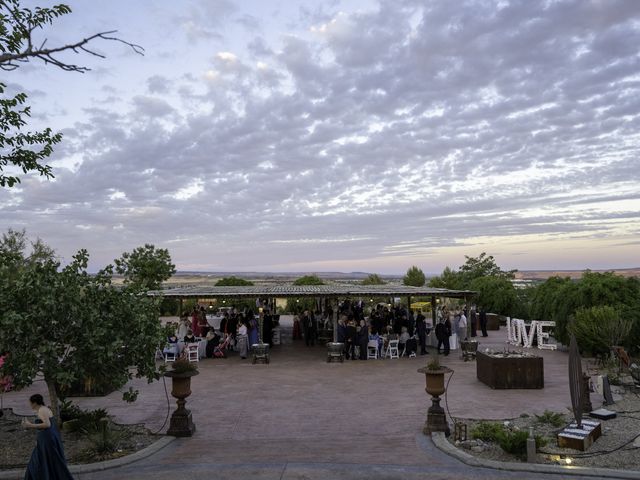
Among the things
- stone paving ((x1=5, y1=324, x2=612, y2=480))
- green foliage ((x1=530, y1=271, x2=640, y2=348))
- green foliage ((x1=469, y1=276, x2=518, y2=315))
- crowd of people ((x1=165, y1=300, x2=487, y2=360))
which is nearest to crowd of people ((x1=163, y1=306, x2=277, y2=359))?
crowd of people ((x1=165, y1=300, x2=487, y2=360))

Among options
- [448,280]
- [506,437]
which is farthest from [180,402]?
[448,280]

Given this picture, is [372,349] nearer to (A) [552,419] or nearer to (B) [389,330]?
(B) [389,330]

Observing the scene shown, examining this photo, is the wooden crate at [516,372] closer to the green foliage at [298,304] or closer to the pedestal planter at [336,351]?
the pedestal planter at [336,351]

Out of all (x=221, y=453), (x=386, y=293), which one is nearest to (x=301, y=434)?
(x=221, y=453)

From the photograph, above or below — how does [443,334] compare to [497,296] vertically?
below

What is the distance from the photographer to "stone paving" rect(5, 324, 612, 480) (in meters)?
7.05

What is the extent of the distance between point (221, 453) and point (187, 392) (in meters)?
1.41

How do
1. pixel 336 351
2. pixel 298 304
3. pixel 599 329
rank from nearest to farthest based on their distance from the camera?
pixel 599 329
pixel 336 351
pixel 298 304

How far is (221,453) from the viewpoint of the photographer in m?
7.72

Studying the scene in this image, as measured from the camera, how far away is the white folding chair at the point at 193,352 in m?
16.6

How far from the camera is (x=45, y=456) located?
615 centimetres

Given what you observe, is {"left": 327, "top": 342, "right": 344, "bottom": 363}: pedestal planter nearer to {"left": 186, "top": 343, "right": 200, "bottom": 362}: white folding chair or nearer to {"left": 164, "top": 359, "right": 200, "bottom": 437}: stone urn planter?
{"left": 186, "top": 343, "right": 200, "bottom": 362}: white folding chair

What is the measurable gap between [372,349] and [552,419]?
8.88 metres

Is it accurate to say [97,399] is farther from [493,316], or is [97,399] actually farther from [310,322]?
[493,316]
